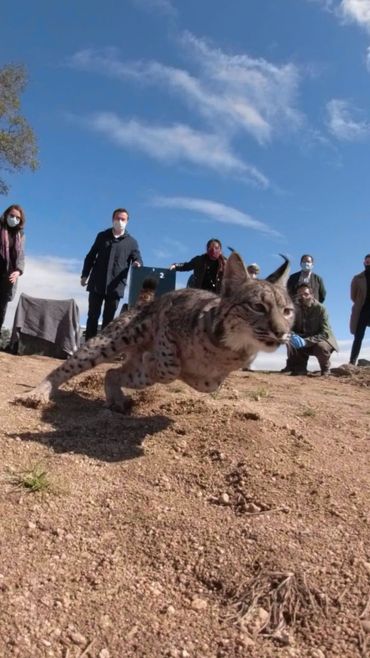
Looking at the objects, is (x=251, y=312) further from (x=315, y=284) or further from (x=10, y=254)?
(x=315, y=284)

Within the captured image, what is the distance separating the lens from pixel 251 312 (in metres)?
4.96

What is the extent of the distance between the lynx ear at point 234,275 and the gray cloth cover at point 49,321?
824 cm

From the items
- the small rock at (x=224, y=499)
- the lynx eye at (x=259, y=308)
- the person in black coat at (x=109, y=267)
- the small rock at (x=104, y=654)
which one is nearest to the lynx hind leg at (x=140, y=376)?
the lynx eye at (x=259, y=308)

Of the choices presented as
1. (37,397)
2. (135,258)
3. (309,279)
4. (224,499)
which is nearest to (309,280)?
(309,279)

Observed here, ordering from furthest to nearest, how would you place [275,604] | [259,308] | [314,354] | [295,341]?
[314,354] → [295,341] → [259,308] → [275,604]

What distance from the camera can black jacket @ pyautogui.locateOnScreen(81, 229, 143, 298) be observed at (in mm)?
9867

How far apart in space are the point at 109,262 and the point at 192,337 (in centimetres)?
471

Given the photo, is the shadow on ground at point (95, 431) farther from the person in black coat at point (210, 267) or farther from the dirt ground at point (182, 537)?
the person in black coat at point (210, 267)

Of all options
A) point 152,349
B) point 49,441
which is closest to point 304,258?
point 152,349

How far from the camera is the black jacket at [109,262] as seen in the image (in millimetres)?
9867

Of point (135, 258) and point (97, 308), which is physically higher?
point (135, 258)

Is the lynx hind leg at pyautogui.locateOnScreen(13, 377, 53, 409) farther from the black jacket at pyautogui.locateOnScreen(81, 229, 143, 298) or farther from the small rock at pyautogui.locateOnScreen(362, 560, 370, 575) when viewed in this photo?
the black jacket at pyautogui.locateOnScreen(81, 229, 143, 298)

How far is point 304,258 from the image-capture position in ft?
41.2

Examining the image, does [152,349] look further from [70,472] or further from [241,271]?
[70,472]
